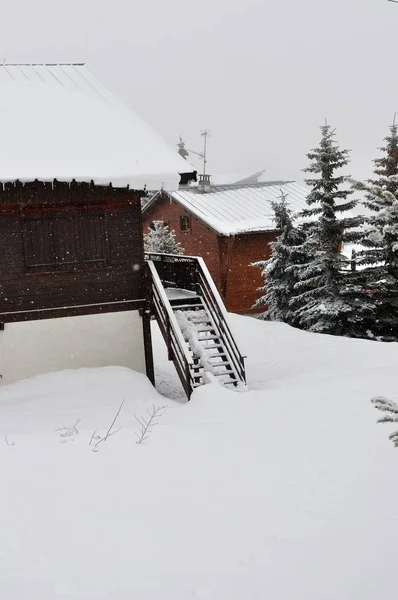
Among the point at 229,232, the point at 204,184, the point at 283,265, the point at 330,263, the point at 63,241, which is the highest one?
the point at 204,184

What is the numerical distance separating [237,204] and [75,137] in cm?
1774

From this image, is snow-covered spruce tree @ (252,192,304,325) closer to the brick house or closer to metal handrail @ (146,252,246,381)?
the brick house

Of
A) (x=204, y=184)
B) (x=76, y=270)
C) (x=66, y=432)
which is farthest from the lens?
(x=204, y=184)

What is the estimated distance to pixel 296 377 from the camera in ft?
46.1

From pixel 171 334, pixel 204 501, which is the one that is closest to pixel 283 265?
pixel 171 334

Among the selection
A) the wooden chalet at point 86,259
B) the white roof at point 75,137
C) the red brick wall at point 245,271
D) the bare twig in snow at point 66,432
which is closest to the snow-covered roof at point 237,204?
the red brick wall at point 245,271

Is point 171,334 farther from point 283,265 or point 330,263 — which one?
point 283,265

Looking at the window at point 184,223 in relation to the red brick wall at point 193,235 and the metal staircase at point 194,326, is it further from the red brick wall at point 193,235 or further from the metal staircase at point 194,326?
the metal staircase at point 194,326

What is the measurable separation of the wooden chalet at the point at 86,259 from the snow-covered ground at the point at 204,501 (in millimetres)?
1774

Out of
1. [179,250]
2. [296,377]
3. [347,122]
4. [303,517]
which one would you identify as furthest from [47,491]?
[347,122]

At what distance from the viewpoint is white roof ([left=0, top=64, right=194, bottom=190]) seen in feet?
39.9

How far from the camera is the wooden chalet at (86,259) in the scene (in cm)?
1248

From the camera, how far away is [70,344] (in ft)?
43.4

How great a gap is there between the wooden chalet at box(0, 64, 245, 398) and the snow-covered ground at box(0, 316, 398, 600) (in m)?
1.77
